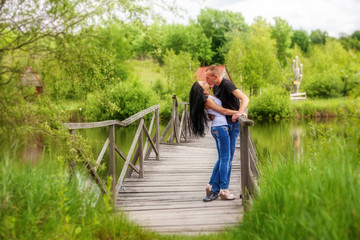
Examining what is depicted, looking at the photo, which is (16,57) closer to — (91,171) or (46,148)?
(46,148)

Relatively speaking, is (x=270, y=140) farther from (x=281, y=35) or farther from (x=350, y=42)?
(x=281, y=35)

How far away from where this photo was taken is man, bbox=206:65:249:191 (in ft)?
13.5

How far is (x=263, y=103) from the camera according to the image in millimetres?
25828

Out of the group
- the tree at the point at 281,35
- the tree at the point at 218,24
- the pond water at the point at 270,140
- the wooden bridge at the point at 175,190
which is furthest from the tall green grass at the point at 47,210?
the tree at the point at 218,24

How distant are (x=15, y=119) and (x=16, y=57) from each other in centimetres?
47

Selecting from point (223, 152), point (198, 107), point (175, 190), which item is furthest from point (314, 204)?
point (175, 190)

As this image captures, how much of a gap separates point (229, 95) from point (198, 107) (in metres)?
0.40

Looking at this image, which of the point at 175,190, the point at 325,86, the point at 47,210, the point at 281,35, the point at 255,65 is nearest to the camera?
the point at 47,210

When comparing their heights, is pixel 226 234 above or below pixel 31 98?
below

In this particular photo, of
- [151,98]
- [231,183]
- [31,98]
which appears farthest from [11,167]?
[151,98]

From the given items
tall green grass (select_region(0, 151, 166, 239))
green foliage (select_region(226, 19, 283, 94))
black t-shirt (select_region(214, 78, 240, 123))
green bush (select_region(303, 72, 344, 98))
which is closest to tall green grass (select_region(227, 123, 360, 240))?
tall green grass (select_region(0, 151, 166, 239))

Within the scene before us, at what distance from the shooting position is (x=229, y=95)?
425cm

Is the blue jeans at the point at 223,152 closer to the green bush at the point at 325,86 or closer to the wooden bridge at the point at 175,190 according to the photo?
the wooden bridge at the point at 175,190

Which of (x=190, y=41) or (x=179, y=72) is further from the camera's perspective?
(x=190, y=41)
